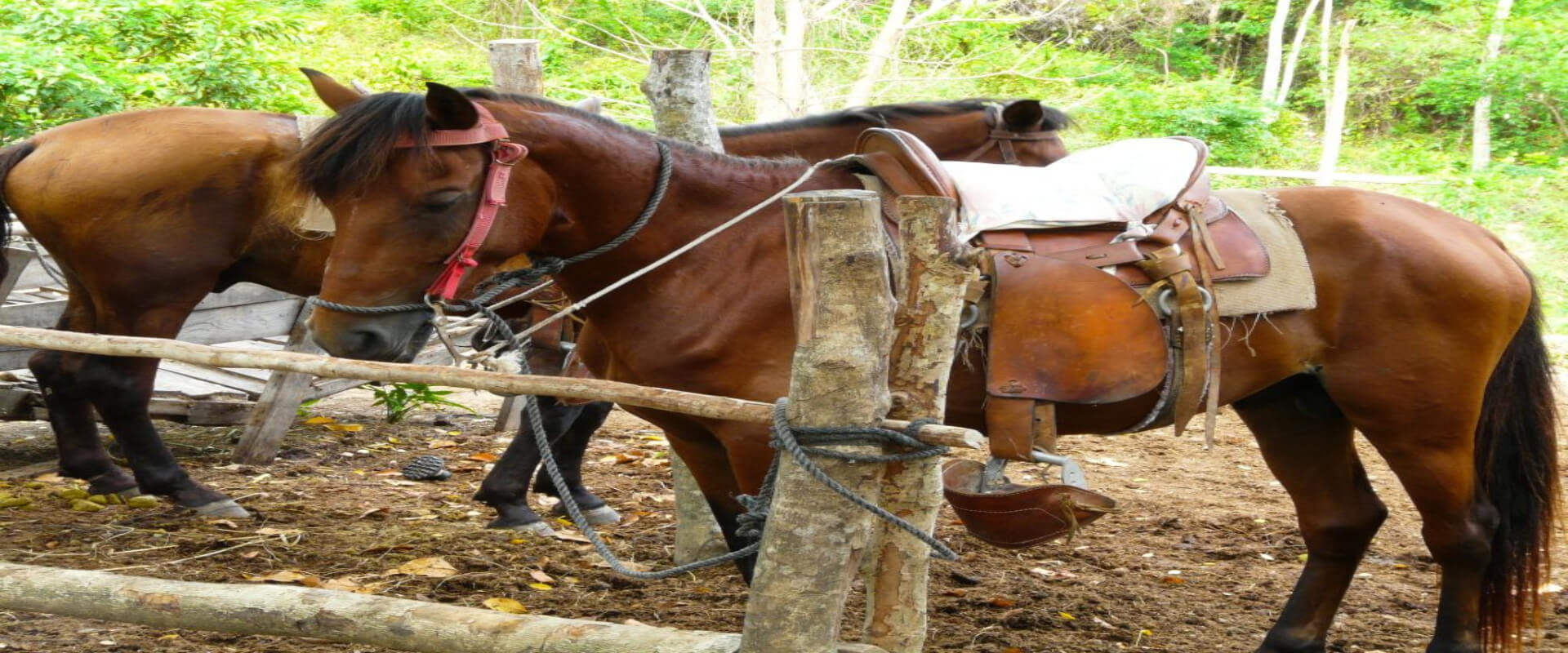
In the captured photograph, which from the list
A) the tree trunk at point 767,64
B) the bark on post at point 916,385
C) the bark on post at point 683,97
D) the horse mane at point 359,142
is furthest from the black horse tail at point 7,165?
the tree trunk at point 767,64

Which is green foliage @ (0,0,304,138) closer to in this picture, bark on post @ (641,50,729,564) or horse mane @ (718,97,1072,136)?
bark on post @ (641,50,729,564)

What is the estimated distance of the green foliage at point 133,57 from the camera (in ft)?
23.9

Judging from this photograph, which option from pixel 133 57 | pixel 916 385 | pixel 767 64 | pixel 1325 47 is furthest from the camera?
pixel 1325 47

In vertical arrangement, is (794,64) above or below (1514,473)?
above

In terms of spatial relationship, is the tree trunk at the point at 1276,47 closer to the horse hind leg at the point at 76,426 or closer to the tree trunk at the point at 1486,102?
the tree trunk at the point at 1486,102

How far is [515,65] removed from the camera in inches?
215

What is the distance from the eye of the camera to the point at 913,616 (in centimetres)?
221

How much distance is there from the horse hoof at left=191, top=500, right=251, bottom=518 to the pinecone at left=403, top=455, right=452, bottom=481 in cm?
94

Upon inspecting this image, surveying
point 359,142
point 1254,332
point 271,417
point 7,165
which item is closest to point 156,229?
point 7,165

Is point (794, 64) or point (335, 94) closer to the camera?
point (335, 94)

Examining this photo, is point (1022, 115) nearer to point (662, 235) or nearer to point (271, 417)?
point (662, 235)

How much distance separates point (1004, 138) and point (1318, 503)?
150 centimetres

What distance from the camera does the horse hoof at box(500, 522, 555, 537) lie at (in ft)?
15.6

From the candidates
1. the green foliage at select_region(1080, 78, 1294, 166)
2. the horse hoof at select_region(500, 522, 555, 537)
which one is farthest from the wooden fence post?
the green foliage at select_region(1080, 78, 1294, 166)
